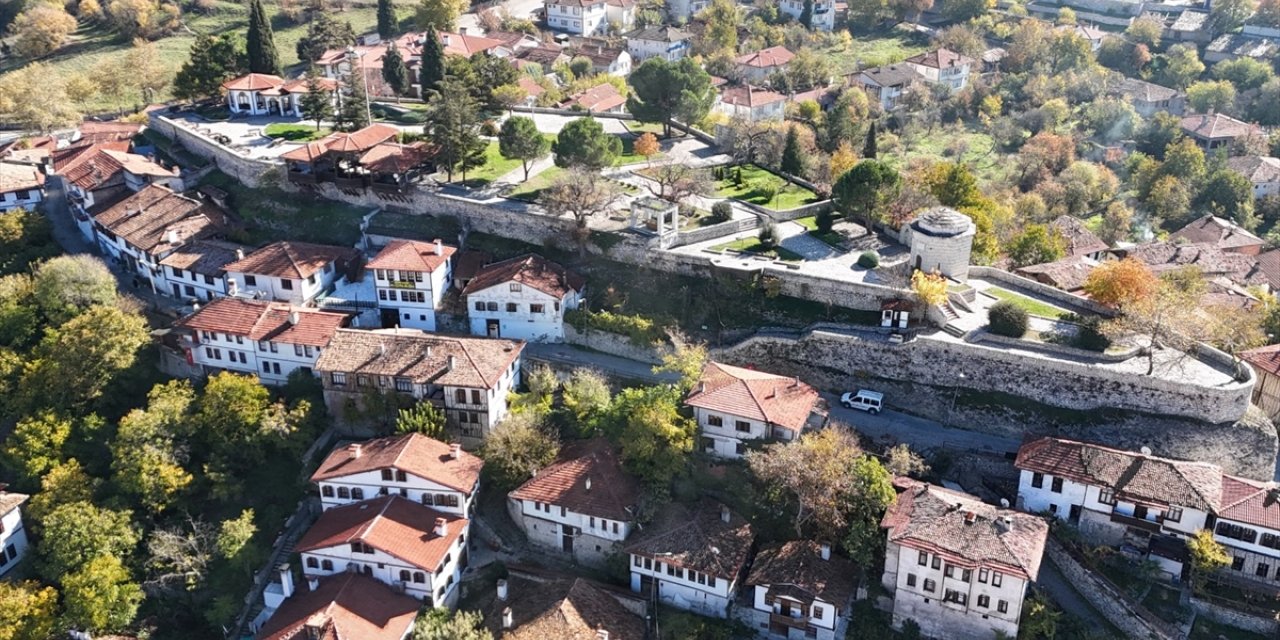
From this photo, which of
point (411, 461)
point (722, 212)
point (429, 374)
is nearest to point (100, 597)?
point (411, 461)

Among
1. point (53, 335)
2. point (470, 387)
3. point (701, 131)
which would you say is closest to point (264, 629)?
point (470, 387)

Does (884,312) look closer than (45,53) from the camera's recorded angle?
Yes

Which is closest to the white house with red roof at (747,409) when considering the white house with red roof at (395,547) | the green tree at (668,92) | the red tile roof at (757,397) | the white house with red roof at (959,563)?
the red tile roof at (757,397)

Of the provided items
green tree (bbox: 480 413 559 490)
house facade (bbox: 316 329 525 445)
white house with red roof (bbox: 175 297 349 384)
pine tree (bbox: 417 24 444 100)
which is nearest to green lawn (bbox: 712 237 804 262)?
house facade (bbox: 316 329 525 445)

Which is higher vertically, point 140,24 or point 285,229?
point 140,24

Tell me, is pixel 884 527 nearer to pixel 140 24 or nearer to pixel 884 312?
pixel 884 312

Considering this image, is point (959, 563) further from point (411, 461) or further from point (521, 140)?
point (521, 140)
